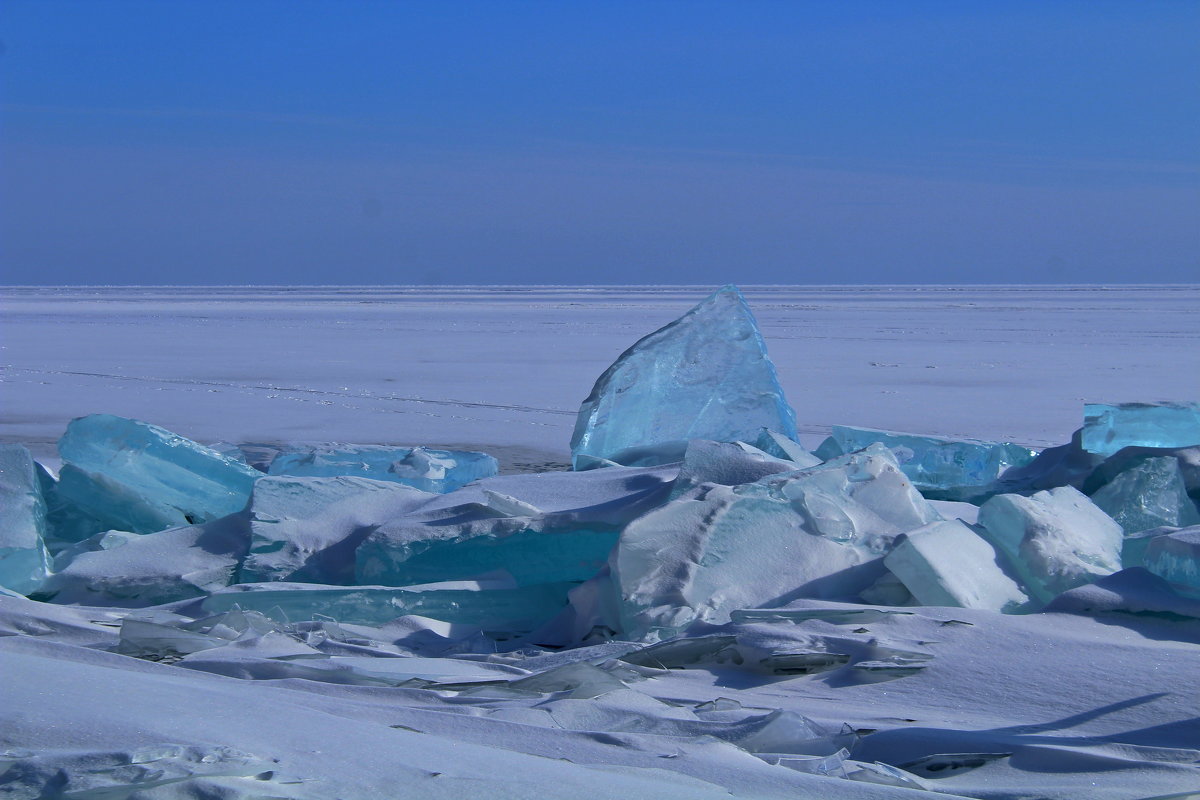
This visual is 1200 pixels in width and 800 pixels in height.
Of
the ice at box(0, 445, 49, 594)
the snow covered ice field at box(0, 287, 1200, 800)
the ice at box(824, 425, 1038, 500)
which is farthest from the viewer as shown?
the ice at box(824, 425, 1038, 500)

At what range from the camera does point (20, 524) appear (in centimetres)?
281

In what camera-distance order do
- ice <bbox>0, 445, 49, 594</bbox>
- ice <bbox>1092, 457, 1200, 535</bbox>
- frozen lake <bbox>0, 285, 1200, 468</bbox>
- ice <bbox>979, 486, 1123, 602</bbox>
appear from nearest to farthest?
ice <bbox>979, 486, 1123, 602</bbox>
ice <bbox>0, 445, 49, 594</bbox>
ice <bbox>1092, 457, 1200, 535</bbox>
frozen lake <bbox>0, 285, 1200, 468</bbox>

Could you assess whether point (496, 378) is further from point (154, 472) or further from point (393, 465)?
point (154, 472)

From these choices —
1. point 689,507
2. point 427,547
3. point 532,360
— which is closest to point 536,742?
point 689,507

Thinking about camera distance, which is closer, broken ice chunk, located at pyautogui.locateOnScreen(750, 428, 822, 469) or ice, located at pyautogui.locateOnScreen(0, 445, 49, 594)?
ice, located at pyautogui.locateOnScreen(0, 445, 49, 594)

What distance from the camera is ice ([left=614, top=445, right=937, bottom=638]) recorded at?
7.54 ft

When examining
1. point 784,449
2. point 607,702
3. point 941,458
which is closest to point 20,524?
point 607,702

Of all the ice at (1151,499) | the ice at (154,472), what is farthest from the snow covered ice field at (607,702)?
the ice at (1151,499)

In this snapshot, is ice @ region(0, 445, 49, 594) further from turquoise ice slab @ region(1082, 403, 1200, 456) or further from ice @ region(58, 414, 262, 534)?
turquoise ice slab @ region(1082, 403, 1200, 456)

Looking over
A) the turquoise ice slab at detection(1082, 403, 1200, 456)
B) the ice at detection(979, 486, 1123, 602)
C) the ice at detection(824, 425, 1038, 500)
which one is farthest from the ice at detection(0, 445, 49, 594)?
the turquoise ice slab at detection(1082, 403, 1200, 456)

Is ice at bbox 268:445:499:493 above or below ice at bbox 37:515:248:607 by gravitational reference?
above

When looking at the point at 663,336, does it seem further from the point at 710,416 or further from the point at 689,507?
the point at 689,507

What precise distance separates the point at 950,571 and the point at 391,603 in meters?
1.21

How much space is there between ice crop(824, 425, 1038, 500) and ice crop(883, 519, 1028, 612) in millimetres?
1453
